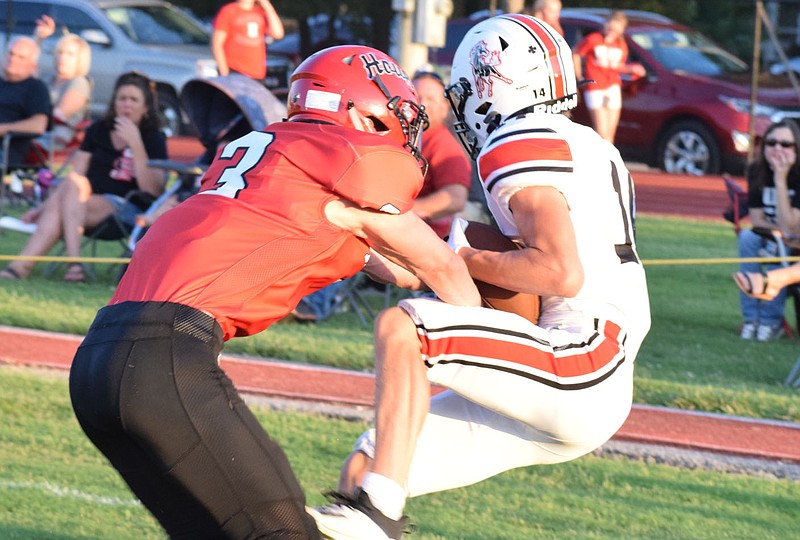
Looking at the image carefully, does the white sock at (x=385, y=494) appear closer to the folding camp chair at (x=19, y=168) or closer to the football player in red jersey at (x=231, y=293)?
the football player in red jersey at (x=231, y=293)

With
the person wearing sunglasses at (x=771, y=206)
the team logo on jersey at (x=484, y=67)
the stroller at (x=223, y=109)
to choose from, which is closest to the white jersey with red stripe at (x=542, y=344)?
the team logo on jersey at (x=484, y=67)

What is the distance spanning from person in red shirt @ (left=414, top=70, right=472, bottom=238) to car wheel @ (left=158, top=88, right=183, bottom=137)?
984 cm

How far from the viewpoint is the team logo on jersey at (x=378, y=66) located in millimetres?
3547

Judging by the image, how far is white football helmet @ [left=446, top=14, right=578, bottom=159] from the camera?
13.0 ft

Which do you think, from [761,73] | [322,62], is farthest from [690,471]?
[761,73]

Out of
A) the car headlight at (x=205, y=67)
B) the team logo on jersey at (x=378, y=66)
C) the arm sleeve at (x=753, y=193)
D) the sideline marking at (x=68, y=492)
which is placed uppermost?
the team logo on jersey at (x=378, y=66)

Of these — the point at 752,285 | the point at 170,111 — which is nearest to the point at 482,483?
the point at 752,285

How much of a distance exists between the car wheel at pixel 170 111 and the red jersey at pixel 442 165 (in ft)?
32.6

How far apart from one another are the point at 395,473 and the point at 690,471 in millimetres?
2675

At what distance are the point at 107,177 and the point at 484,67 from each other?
646cm

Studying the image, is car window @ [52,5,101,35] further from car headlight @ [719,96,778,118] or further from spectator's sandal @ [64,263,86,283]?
spectator's sandal @ [64,263,86,283]

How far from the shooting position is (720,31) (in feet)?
87.6

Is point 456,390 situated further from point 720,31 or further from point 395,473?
point 720,31

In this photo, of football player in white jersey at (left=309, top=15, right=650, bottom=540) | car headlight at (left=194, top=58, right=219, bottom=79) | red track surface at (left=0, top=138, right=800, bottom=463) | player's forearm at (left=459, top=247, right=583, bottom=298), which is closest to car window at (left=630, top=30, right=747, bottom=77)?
car headlight at (left=194, top=58, right=219, bottom=79)
